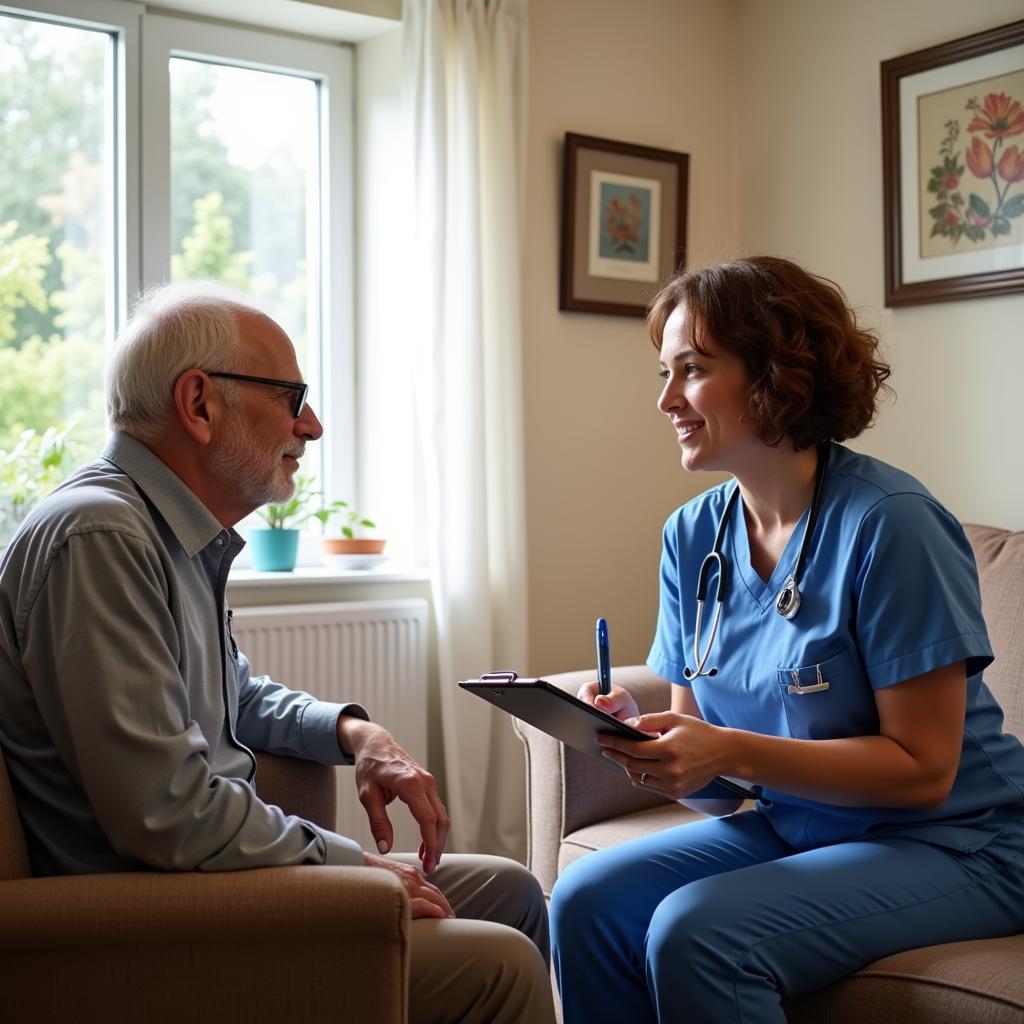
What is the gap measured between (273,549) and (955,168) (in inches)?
75.4

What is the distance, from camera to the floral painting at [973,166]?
289cm

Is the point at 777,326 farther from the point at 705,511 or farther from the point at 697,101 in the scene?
the point at 697,101

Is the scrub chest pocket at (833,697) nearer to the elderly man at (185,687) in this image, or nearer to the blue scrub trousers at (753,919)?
the blue scrub trousers at (753,919)

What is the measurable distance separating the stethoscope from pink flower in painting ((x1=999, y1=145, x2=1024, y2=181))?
1463mm

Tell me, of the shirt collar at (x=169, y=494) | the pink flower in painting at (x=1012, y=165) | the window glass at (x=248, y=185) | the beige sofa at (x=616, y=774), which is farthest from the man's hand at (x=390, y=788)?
the pink flower in painting at (x=1012, y=165)

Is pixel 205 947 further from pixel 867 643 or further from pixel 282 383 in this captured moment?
pixel 867 643

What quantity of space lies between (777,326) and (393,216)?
1662 mm

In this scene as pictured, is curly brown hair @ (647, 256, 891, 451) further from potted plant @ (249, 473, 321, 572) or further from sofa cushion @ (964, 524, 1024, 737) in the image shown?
potted plant @ (249, 473, 321, 572)

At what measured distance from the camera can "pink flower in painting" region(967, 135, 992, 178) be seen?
2.95 meters

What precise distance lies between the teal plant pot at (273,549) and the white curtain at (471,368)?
345 mm

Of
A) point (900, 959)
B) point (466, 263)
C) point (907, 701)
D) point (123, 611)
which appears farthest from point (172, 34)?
point (900, 959)

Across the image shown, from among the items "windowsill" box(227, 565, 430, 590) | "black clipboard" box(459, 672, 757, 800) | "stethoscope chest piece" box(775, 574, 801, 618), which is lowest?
"black clipboard" box(459, 672, 757, 800)

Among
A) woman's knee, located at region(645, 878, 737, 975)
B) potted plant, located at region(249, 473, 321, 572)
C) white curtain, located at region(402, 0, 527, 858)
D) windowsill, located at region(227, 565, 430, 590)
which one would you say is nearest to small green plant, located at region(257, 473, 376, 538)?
potted plant, located at region(249, 473, 321, 572)

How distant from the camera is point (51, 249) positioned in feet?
9.45
